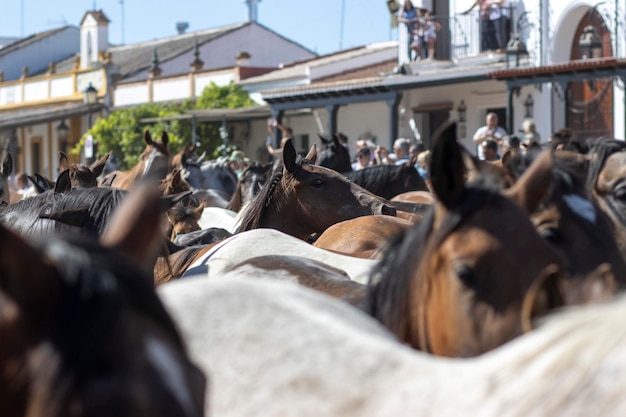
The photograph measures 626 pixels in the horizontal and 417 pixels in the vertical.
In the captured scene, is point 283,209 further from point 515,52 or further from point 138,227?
point 515,52

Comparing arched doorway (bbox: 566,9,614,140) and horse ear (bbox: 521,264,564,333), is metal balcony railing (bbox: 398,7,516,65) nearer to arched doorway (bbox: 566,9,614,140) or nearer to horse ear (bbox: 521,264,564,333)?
arched doorway (bbox: 566,9,614,140)

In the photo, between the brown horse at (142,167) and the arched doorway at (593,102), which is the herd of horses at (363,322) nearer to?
the brown horse at (142,167)

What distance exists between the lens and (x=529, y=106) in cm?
2691

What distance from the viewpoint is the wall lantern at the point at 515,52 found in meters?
26.6

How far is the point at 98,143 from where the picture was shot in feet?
137

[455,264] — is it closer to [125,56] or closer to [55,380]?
[55,380]

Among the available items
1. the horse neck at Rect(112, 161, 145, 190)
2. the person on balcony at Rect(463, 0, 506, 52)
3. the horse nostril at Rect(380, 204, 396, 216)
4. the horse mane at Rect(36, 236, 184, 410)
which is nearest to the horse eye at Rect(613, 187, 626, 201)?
the horse mane at Rect(36, 236, 184, 410)

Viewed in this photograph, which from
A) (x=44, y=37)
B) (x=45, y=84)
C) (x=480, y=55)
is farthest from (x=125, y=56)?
(x=480, y=55)

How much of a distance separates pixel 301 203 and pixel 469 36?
22.5 metres

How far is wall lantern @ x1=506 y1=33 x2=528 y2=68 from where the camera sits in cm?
2664

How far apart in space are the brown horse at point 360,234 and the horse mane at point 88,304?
4.91 meters

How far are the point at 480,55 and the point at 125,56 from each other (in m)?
35.0

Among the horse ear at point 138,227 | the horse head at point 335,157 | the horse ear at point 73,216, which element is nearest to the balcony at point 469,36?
the horse head at point 335,157

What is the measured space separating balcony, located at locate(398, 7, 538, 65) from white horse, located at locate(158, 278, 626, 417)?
25454 mm
